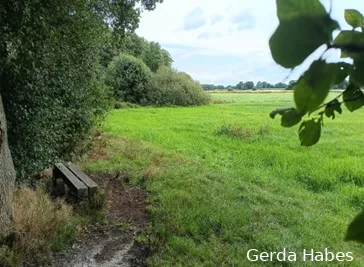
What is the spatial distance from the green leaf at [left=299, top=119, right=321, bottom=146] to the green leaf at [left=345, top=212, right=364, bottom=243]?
196mm

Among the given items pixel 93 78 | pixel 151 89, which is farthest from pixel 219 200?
pixel 151 89

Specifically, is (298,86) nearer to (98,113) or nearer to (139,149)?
(98,113)

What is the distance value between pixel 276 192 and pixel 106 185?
278cm

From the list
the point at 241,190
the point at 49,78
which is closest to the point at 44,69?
the point at 49,78

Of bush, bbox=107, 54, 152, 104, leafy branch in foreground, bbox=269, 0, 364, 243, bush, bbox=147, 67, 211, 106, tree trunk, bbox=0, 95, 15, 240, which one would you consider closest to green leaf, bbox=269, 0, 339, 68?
leafy branch in foreground, bbox=269, 0, 364, 243

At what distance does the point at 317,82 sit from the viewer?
1.17ft

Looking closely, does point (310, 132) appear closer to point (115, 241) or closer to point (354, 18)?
point (354, 18)

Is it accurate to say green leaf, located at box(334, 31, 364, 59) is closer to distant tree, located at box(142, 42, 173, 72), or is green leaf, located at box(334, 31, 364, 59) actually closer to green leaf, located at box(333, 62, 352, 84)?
green leaf, located at box(333, 62, 352, 84)

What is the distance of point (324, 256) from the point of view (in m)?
3.74

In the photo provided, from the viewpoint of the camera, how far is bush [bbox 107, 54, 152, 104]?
2239 cm

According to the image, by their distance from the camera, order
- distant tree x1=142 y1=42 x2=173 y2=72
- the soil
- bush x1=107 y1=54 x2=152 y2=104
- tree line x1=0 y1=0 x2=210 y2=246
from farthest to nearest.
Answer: distant tree x1=142 y1=42 x2=173 y2=72
bush x1=107 y1=54 x2=152 y2=104
tree line x1=0 y1=0 x2=210 y2=246
the soil

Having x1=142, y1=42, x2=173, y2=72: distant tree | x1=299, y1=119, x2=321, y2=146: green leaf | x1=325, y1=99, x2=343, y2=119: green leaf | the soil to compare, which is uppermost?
x1=142, y1=42, x2=173, y2=72: distant tree

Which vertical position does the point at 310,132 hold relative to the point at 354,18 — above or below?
below

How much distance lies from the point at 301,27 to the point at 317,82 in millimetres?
57
